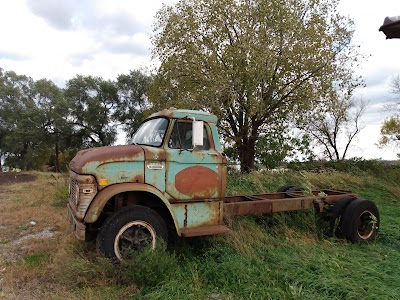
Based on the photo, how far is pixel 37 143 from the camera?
3228 cm

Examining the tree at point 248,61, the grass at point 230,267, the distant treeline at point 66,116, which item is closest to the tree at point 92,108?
the distant treeline at point 66,116

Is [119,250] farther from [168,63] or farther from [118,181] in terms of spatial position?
[168,63]

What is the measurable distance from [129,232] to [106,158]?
109 centimetres

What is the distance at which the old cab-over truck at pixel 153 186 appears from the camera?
461 centimetres

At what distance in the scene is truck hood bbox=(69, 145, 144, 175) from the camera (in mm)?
4617

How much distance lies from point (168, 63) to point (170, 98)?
6.05 ft

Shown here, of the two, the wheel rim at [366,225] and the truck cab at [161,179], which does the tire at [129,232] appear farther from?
the wheel rim at [366,225]

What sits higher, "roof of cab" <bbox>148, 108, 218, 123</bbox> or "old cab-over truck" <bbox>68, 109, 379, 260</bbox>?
"roof of cab" <bbox>148, 108, 218, 123</bbox>

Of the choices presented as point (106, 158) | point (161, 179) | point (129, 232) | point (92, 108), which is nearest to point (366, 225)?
point (161, 179)

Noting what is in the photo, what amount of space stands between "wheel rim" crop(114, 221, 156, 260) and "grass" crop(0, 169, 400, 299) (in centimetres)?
22

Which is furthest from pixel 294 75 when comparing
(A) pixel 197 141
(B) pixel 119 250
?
(B) pixel 119 250

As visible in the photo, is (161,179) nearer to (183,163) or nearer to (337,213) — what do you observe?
(183,163)

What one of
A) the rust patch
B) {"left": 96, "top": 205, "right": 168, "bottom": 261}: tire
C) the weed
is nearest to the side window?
the rust patch

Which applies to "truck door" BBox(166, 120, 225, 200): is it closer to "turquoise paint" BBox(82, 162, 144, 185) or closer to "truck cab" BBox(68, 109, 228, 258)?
"truck cab" BBox(68, 109, 228, 258)
